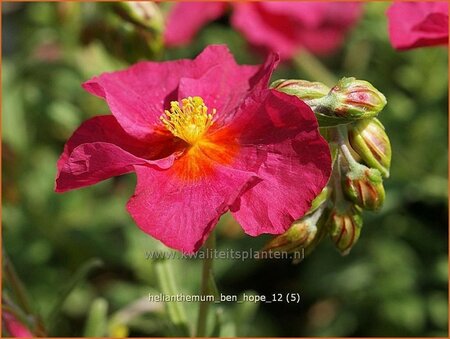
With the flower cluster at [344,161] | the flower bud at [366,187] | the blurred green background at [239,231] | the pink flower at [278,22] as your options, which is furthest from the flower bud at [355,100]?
the pink flower at [278,22]

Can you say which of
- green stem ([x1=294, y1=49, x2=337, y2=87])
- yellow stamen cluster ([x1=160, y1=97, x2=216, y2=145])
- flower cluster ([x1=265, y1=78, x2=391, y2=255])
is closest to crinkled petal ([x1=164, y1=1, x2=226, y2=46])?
green stem ([x1=294, y1=49, x2=337, y2=87])

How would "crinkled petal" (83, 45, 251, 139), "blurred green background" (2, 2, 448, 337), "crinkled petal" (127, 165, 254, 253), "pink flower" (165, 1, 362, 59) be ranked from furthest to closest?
"pink flower" (165, 1, 362, 59)
"blurred green background" (2, 2, 448, 337)
"crinkled petal" (83, 45, 251, 139)
"crinkled petal" (127, 165, 254, 253)

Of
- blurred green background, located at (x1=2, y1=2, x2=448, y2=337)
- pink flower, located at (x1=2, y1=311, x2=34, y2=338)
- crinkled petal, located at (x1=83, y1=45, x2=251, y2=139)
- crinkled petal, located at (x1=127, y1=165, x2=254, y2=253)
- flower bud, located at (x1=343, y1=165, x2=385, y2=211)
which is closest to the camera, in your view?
crinkled petal, located at (x1=127, y1=165, x2=254, y2=253)

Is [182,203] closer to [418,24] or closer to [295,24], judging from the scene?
[418,24]

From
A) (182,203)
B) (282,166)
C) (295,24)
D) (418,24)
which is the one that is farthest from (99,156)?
(295,24)

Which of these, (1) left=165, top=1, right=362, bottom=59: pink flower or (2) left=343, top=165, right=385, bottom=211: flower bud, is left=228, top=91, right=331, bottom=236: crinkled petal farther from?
(1) left=165, top=1, right=362, bottom=59: pink flower

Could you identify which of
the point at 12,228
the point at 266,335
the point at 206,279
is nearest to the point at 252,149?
the point at 206,279

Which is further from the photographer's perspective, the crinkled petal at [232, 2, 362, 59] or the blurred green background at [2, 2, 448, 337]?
the crinkled petal at [232, 2, 362, 59]
